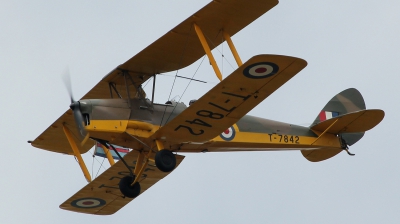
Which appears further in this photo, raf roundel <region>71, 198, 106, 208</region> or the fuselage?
raf roundel <region>71, 198, 106, 208</region>

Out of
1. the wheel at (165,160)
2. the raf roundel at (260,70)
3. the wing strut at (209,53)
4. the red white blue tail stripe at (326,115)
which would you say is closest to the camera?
the raf roundel at (260,70)

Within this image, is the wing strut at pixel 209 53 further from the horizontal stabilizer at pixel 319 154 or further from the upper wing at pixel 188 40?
the horizontal stabilizer at pixel 319 154

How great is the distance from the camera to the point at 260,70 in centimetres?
1559

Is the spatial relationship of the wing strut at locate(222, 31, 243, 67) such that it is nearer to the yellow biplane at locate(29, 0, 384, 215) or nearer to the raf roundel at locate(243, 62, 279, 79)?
the yellow biplane at locate(29, 0, 384, 215)

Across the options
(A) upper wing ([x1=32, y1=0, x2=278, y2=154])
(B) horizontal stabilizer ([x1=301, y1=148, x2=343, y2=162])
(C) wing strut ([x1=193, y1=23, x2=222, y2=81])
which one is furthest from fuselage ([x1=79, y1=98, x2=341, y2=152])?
(C) wing strut ([x1=193, y1=23, x2=222, y2=81])

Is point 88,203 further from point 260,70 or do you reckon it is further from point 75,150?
point 260,70

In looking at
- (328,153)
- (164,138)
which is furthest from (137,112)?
(328,153)

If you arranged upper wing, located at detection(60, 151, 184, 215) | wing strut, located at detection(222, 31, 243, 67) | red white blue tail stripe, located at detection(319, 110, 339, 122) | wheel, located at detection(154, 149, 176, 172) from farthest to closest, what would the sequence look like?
1. red white blue tail stripe, located at detection(319, 110, 339, 122)
2. upper wing, located at detection(60, 151, 184, 215)
3. wing strut, located at detection(222, 31, 243, 67)
4. wheel, located at detection(154, 149, 176, 172)

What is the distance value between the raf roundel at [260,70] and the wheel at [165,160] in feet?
7.66

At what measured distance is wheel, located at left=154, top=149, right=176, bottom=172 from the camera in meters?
16.9

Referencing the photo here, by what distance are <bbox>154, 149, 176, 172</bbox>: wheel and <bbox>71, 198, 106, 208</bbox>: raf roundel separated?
326 centimetres

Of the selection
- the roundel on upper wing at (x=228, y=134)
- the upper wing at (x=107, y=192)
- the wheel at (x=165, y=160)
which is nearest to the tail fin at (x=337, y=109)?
the roundel on upper wing at (x=228, y=134)

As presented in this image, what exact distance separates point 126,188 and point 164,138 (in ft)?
4.62

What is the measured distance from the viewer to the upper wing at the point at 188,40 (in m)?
16.9
